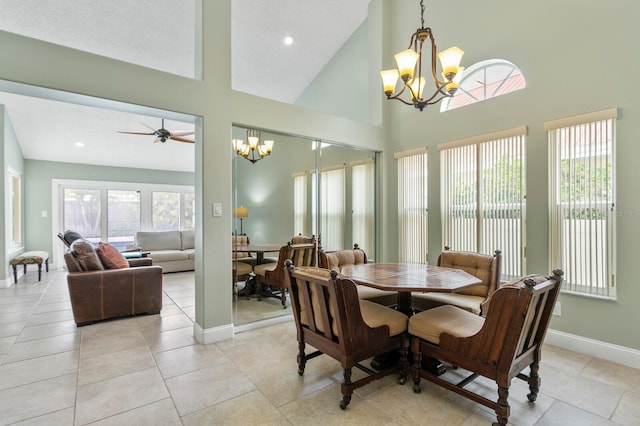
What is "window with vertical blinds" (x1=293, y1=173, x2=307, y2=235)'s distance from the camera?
4051 millimetres

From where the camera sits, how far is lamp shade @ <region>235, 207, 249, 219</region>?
134 inches

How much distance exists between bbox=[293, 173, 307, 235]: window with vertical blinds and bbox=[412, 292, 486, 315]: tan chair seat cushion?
167cm

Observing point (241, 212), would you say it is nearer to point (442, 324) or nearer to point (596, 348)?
point (442, 324)

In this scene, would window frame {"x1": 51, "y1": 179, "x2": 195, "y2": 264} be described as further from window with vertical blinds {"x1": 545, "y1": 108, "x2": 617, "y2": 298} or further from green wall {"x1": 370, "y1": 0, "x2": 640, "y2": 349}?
window with vertical blinds {"x1": 545, "y1": 108, "x2": 617, "y2": 298}

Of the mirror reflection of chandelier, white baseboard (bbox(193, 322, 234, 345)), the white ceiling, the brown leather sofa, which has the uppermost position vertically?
the white ceiling

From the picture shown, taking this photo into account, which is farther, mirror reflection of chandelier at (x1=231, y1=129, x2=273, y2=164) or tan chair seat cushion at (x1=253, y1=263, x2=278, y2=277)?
tan chair seat cushion at (x1=253, y1=263, x2=278, y2=277)

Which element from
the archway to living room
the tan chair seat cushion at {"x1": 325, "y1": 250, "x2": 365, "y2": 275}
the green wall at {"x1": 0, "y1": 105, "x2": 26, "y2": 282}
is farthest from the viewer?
the archway to living room

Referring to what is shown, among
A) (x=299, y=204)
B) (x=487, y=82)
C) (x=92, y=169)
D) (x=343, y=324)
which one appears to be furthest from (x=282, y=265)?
(x=92, y=169)

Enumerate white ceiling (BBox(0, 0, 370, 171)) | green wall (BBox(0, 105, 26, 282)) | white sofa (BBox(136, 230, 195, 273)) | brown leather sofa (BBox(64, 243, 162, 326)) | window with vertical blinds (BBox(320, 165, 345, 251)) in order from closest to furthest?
brown leather sofa (BBox(64, 243, 162, 326)), white ceiling (BBox(0, 0, 370, 171)), window with vertical blinds (BBox(320, 165, 345, 251)), green wall (BBox(0, 105, 26, 282)), white sofa (BBox(136, 230, 195, 273))

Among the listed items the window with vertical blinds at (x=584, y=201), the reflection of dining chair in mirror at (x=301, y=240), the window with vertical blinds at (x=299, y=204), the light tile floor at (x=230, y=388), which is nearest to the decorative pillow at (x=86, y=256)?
the light tile floor at (x=230, y=388)

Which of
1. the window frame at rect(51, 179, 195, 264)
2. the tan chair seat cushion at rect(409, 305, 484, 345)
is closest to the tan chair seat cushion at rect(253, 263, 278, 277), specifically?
the tan chair seat cushion at rect(409, 305, 484, 345)

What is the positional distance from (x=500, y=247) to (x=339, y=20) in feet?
13.9

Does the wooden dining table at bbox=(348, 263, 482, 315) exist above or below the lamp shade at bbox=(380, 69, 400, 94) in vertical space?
below

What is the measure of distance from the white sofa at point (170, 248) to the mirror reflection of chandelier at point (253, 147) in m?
4.51
